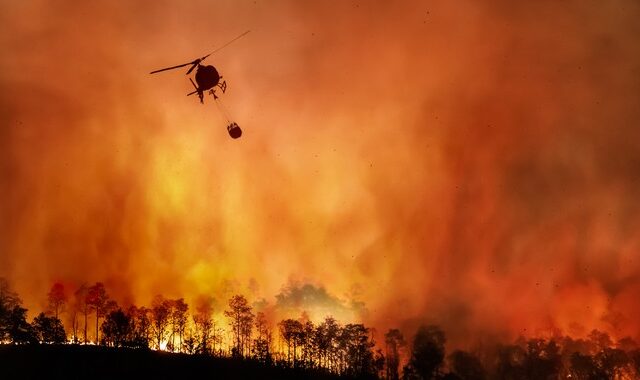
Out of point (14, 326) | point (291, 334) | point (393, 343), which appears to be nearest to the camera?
point (14, 326)

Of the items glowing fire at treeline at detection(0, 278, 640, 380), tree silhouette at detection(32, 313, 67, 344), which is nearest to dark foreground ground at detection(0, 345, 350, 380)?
glowing fire at treeline at detection(0, 278, 640, 380)

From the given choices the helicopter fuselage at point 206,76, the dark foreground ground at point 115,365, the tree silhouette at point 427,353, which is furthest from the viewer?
the tree silhouette at point 427,353

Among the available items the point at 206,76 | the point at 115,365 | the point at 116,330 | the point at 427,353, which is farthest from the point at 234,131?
the point at 427,353

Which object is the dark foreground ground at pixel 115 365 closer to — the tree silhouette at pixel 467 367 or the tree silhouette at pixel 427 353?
the tree silhouette at pixel 427 353

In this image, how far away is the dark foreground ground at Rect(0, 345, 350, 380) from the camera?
97688 millimetres

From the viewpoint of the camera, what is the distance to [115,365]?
104 meters

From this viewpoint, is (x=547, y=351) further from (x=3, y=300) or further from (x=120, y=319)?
(x=3, y=300)

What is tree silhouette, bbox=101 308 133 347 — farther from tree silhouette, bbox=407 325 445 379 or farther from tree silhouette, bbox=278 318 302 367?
tree silhouette, bbox=407 325 445 379

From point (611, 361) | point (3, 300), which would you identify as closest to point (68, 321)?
point (3, 300)

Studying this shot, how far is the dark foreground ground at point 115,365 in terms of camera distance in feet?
320

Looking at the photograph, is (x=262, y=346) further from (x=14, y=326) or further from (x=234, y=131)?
(x=234, y=131)

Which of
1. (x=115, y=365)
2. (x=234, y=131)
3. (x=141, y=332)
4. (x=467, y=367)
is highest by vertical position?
(x=234, y=131)

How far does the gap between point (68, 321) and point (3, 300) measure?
1263 inches

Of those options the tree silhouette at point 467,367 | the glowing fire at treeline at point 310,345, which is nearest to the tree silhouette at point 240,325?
the glowing fire at treeline at point 310,345
